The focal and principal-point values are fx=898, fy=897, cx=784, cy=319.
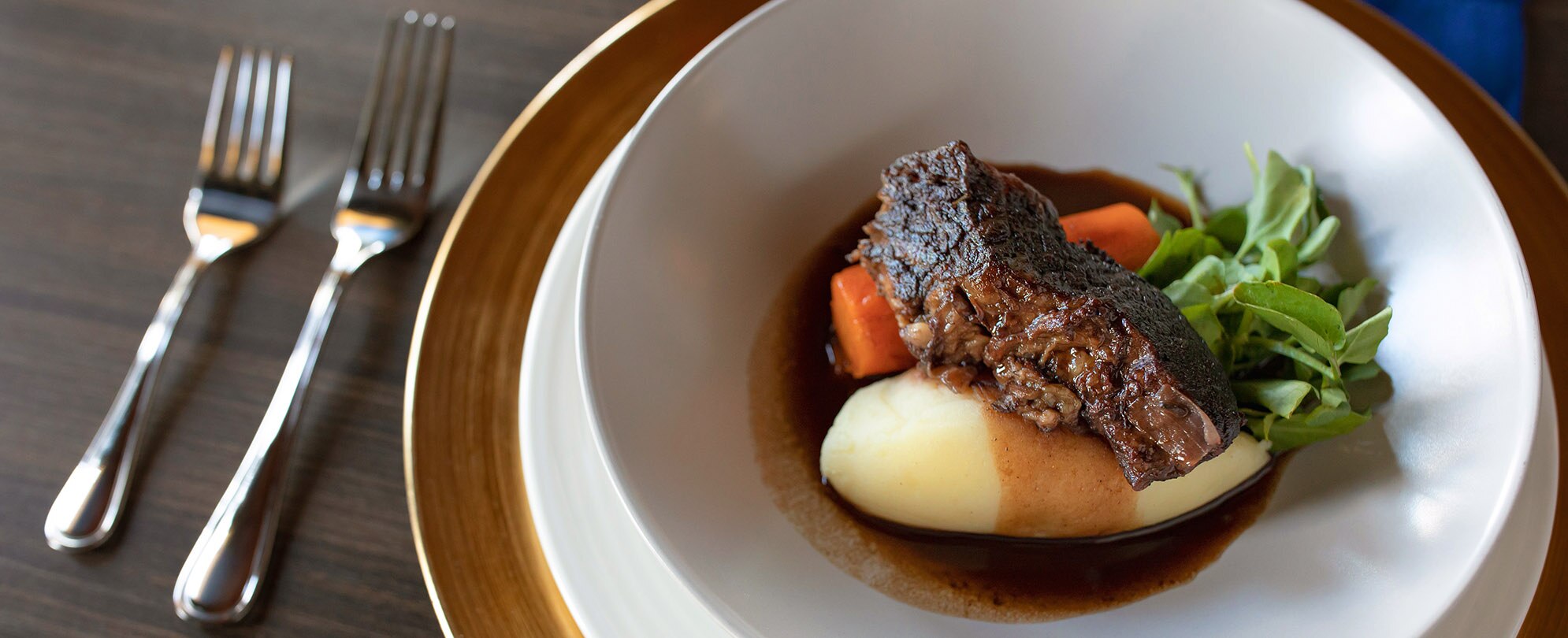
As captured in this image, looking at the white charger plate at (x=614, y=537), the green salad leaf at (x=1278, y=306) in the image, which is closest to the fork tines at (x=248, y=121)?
the white charger plate at (x=614, y=537)

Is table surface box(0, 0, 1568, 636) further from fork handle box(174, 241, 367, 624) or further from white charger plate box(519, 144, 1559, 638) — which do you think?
white charger plate box(519, 144, 1559, 638)

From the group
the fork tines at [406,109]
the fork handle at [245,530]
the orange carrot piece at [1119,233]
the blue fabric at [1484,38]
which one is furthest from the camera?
the blue fabric at [1484,38]

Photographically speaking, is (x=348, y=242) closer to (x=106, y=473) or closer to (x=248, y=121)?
(x=248, y=121)

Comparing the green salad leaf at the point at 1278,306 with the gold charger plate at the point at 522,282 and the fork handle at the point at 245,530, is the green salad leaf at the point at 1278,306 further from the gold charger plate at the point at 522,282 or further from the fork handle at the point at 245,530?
the fork handle at the point at 245,530

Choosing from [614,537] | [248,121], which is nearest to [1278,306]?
[614,537]

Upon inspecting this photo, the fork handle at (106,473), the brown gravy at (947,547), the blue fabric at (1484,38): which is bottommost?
the brown gravy at (947,547)

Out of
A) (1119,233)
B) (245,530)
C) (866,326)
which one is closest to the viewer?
(245,530)
